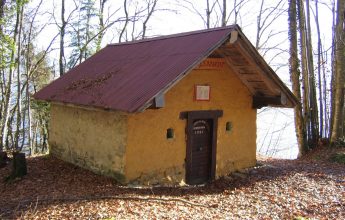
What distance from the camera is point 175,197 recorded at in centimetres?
841

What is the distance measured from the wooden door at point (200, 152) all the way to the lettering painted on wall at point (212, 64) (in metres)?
1.49

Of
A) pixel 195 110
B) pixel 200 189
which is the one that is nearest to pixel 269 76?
pixel 195 110

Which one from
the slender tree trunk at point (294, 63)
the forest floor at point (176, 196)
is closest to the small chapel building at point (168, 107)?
the forest floor at point (176, 196)

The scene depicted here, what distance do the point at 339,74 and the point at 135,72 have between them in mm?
8553

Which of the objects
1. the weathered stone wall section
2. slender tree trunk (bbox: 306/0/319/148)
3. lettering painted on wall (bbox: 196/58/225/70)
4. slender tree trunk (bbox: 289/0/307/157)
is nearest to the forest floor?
the weathered stone wall section

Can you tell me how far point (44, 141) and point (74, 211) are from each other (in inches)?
720

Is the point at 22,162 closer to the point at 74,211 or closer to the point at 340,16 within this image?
the point at 74,211

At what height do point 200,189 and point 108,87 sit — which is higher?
point 108,87

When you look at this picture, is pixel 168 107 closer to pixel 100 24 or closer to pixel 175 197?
pixel 175 197

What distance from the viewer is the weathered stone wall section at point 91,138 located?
9.05m

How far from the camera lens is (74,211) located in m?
6.79

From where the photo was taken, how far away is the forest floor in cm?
701

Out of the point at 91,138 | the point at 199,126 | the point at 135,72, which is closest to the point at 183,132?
the point at 199,126

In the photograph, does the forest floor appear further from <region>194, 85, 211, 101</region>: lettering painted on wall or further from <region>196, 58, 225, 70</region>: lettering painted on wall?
<region>196, 58, 225, 70</region>: lettering painted on wall
